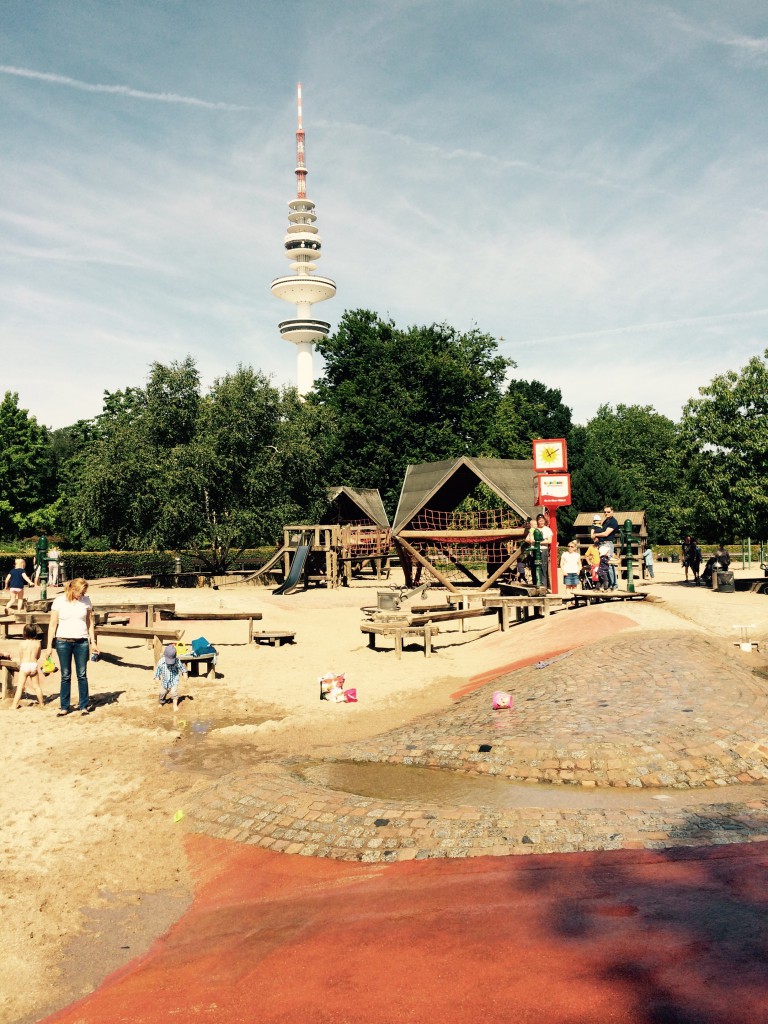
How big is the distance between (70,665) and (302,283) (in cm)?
11284

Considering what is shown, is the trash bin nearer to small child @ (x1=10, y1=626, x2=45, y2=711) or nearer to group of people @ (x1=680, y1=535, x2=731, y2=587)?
group of people @ (x1=680, y1=535, x2=731, y2=587)

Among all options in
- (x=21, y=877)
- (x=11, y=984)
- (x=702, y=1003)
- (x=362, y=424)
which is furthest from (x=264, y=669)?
(x=362, y=424)

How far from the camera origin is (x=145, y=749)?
10.4 m

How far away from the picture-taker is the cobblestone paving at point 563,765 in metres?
6.78

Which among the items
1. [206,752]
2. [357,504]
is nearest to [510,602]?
[206,752]

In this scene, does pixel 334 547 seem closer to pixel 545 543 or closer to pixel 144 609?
pixel 545 543

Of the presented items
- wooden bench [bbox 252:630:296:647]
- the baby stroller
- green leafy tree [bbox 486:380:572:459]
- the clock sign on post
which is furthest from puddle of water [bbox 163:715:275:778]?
green leafy tree [bbox 486:380:572:459]

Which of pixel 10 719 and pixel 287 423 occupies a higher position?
pixel 287 423

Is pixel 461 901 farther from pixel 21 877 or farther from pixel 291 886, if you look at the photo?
pixel 21 877

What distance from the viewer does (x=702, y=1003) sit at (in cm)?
382

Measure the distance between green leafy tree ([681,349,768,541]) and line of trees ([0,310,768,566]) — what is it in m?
0.05

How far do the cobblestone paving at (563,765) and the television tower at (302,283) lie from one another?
109 metres

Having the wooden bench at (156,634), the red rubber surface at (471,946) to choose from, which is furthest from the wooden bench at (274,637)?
the red rubber surface at (471,946)

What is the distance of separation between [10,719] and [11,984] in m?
7.53
